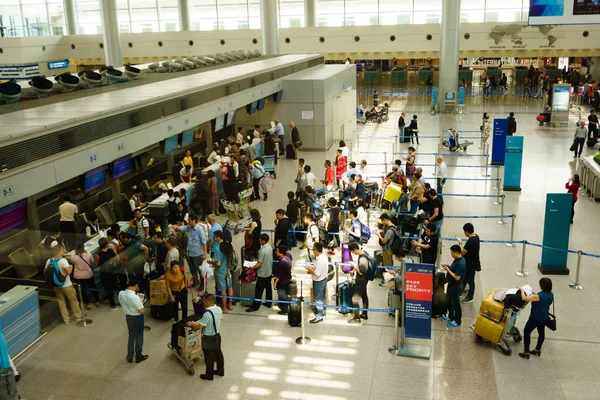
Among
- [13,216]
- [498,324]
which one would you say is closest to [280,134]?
[13,216]

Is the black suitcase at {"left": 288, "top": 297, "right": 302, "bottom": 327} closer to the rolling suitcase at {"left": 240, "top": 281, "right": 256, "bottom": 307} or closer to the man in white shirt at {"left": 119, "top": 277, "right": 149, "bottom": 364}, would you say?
the rolling suitcase at {"left": 240, "top": 281, "right": 256, "bottom": 307}

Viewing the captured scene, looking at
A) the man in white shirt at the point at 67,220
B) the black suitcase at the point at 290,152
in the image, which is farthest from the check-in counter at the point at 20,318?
the black suitcase at the point at 290,152

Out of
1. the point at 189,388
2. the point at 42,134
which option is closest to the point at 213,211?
the point at 42,134

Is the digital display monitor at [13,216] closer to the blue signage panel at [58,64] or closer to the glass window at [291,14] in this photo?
the glass window at [291,14]

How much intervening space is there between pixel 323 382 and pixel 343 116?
18631 mm

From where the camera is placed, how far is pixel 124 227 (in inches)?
480

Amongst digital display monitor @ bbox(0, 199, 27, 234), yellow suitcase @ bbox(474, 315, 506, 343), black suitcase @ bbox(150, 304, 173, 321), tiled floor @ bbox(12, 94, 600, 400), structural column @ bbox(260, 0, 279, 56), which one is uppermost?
structural column @ bbox(260, 0, 279, 56)

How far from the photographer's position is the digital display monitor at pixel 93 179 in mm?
12030

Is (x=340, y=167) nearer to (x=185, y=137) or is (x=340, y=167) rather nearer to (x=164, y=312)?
(x=185, y=137)

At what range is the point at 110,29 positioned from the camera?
33.4m

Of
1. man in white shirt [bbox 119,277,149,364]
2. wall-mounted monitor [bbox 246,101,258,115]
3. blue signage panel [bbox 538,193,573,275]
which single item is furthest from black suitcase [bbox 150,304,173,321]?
wall-mounted monitor [bbox 246,101,258,115]

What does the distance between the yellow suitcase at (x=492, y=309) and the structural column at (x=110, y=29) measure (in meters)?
30.4

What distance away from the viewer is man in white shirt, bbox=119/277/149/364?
806 centimetres

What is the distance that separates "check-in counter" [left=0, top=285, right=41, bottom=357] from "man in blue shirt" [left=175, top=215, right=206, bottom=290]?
2697 millimetres
